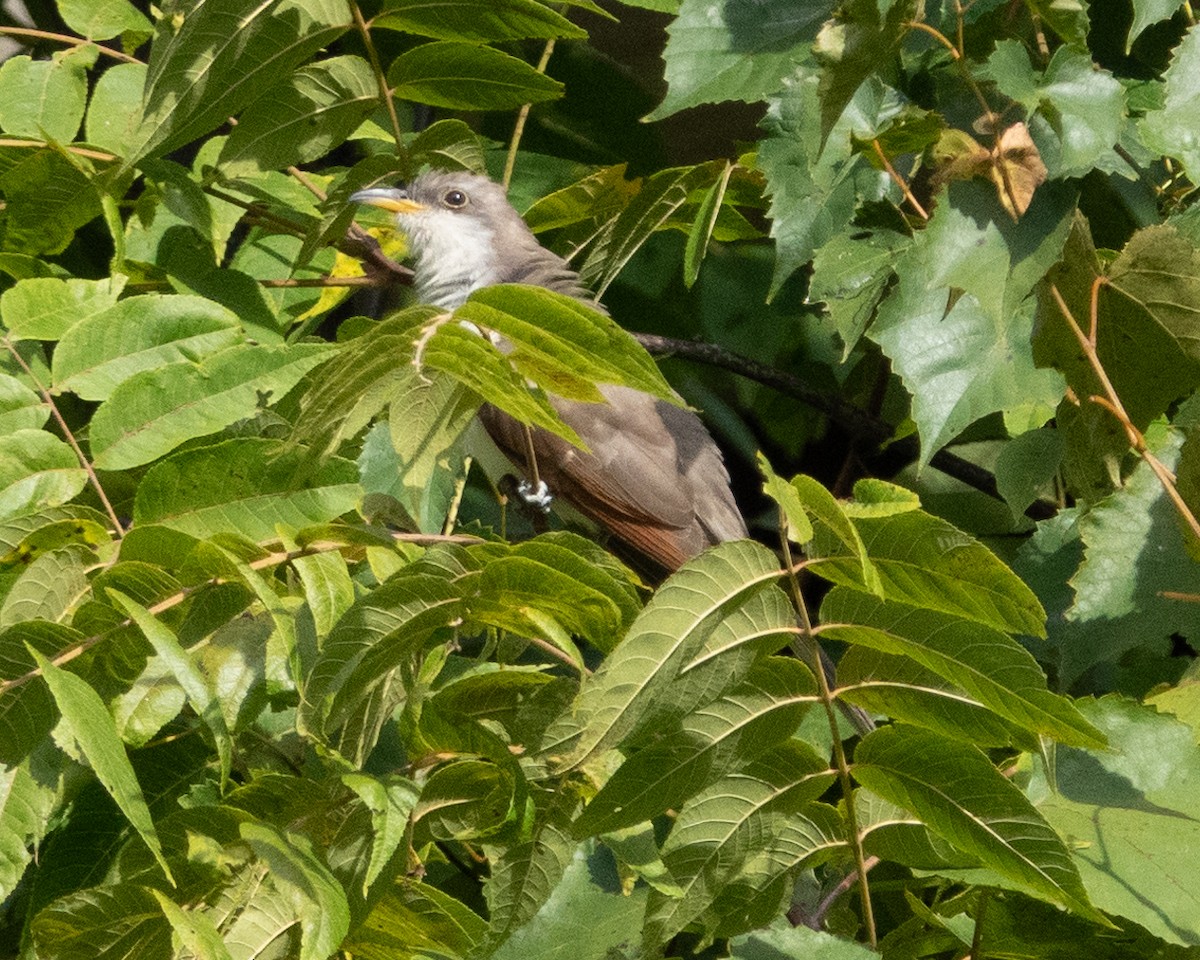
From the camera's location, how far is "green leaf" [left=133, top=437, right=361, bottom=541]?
75.5 inches

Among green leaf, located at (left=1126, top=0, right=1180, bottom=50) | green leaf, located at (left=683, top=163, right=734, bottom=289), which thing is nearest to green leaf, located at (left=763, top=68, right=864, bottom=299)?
green leaf, located at (left=683, top=163, right=734, bottom=289)

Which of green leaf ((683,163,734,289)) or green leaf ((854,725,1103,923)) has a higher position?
green leaf ((683,163,734,289))

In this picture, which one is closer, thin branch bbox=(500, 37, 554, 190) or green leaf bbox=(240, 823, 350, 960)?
green leaf bbox=(240, 823, 350, 960)

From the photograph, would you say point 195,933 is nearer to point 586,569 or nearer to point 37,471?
point 586,569

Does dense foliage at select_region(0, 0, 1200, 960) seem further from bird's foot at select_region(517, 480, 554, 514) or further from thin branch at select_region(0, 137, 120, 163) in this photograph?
bird's foot at select_region(517, 480, 554, 514)

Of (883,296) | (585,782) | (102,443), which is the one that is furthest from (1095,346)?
(102,443)

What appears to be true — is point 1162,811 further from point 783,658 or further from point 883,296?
point 883,296

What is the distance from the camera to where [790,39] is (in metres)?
2.31

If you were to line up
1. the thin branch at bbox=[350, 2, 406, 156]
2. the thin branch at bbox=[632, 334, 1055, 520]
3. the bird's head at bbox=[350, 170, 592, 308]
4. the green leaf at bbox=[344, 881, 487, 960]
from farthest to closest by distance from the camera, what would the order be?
1. the bird's head at bbox=[350, 170, 592, 308]
2. the thin branch at bbox=[632, 334, 1055, 520]
3. the thin branch at bbox=[350, 2, 406, 156]
4. the green leaf at bbox=[344, 881, 487, 960]

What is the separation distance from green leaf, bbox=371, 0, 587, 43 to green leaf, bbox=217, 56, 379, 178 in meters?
0.10

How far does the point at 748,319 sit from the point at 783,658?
1.81 metres

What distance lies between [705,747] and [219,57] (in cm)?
117

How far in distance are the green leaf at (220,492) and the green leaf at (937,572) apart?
29.3 inches

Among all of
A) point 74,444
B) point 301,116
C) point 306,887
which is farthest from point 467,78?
point 306,887
